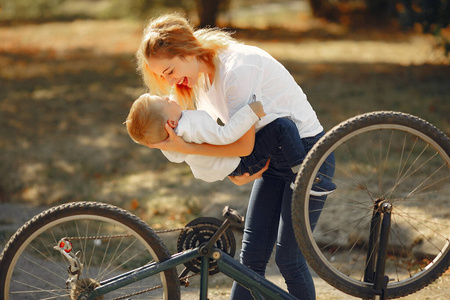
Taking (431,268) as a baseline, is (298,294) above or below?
below

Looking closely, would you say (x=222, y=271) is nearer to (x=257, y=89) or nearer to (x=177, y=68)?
(x=257, y=89)

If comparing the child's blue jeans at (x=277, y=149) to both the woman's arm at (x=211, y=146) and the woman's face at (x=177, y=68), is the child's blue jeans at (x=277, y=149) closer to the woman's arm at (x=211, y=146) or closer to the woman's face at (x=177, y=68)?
the woman's arm at (x=211, y=146)

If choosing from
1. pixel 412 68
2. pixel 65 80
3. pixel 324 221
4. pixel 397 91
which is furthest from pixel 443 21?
pixel 65 80

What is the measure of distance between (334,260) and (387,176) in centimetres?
163

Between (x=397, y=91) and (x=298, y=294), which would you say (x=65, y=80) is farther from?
(x=298, y=294)

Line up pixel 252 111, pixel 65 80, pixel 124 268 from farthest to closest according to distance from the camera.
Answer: pixel 65 80 < pixel 124 268 < pixel 252 111

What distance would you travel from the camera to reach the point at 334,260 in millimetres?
4184

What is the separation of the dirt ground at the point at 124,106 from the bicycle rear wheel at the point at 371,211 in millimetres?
375

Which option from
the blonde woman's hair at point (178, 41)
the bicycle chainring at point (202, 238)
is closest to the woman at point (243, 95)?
the blonde woman's hair at point (178, 41)

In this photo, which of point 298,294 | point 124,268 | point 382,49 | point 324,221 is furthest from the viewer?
point 382,49

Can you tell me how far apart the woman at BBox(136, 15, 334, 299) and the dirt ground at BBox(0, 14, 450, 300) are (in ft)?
3.48

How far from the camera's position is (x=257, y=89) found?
2441mm

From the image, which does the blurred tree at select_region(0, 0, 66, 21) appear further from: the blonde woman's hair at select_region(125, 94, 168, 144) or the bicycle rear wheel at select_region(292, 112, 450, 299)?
the blonde woman's hair at select_region(125, 94, 168, 144)

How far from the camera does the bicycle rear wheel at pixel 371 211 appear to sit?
237 cm
